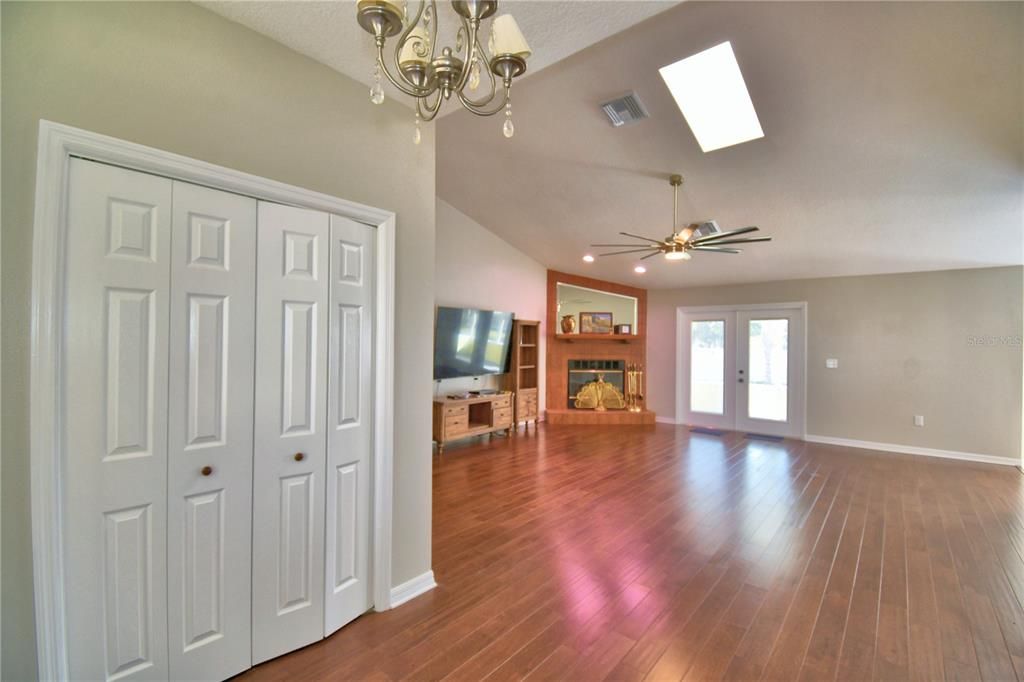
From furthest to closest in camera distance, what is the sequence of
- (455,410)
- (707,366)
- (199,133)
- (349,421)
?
1. (707,366)
2. (455,410)
3. (349,421)
4. (199,133)

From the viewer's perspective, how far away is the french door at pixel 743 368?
677cm

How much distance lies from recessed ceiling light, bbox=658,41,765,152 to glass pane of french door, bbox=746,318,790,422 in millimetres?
4461

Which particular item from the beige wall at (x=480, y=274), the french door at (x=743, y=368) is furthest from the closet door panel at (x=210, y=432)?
the french door at (x=743, y=368)

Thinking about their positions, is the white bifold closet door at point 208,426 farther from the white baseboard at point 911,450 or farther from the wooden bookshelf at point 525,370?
the white baseboard at point 911,450

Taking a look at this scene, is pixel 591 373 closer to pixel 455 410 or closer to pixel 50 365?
pixel 455 410

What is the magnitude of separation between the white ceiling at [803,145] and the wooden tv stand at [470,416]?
259cm

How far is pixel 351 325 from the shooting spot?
214cm

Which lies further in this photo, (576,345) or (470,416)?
(576,345)

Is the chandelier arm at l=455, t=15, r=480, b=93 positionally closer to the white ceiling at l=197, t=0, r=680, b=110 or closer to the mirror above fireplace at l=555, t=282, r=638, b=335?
the white ceiling at l=197, t=0, r=680, b=110

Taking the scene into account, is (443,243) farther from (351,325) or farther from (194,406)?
(194,406)

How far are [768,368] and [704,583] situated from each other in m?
5.44

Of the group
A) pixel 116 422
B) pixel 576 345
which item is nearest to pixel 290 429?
pixel 116 422

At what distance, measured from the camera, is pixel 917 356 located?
19.2 ft

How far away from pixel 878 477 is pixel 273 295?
6.14 metres
